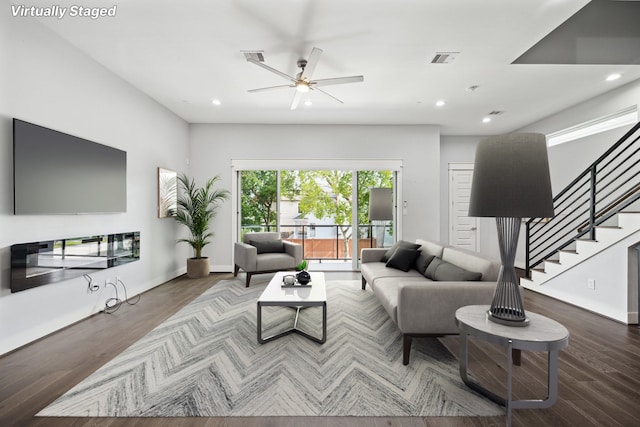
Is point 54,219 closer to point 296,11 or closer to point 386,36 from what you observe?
point 296,11

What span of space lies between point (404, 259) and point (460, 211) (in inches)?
143

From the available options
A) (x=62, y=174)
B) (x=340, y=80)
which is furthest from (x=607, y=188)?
(x=62, y=174)

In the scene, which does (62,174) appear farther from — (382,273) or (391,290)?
(382,273)

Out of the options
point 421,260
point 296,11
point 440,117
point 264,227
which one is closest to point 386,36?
point 296,11

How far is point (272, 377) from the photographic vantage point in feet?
6.77

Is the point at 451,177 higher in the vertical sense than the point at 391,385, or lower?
higher

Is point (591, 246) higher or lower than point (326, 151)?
lower

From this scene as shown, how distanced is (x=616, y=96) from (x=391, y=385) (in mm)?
5161

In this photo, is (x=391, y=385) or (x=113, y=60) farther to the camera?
(x=113, y=60)

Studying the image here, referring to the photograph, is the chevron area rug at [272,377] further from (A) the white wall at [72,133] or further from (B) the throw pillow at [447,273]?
(A) the white wall at [72,133]

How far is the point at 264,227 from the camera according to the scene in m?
5.96

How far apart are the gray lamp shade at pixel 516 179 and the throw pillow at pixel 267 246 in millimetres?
3837

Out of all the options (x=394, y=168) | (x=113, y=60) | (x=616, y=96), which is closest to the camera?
(x=113, y=60)

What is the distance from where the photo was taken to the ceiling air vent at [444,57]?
3.15 m
